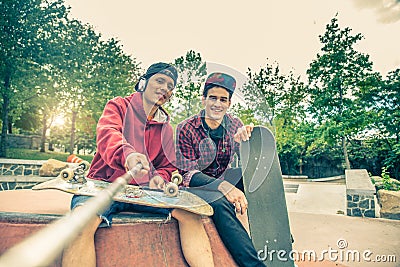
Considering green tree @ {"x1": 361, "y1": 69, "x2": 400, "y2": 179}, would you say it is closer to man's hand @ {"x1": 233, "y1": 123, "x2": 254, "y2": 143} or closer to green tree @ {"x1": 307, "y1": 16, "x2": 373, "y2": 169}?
green tree @ {"x1": 307, "y1": 16, "x2": 373, "y2": 169}

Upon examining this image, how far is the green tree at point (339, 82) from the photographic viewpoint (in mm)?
11836

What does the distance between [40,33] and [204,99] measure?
11744 mm

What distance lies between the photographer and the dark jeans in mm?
1510

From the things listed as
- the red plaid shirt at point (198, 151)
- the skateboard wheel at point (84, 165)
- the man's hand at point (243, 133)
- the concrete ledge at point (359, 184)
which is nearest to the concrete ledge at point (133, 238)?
the skateboard wheel at point (84, 165)

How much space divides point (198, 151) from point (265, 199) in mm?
685

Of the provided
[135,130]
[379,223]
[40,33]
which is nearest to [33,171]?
[40,33]

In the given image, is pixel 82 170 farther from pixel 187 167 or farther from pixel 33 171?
pixel 33 171

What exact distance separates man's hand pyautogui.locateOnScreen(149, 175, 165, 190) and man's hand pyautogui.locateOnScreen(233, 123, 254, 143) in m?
0.73

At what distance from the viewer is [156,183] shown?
1.71 meters

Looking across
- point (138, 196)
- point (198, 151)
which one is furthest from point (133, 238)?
point (198, 151)

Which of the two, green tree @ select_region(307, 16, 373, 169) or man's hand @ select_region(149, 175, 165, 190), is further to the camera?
green tree @ select_region(307, 16, 373, 169)

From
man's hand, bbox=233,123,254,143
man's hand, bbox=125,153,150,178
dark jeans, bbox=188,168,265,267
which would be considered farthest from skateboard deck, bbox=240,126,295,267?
man's hand, bbox=125,153,150,178

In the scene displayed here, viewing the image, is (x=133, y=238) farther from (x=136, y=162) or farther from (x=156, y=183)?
(x=136, y=162)

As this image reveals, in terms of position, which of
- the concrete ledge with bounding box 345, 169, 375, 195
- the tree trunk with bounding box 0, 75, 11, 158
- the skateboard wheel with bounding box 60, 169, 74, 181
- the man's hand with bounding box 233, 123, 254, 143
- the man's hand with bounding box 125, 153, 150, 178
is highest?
the tree trunk with bounding box 0, 75, 11, 158
